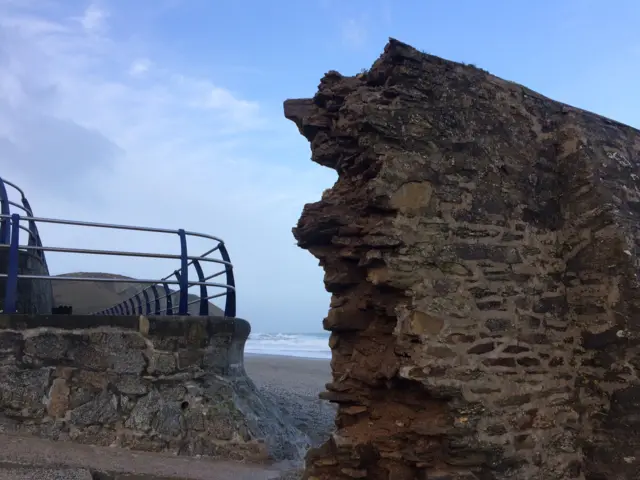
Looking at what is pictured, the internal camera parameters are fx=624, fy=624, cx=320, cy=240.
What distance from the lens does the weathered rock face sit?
3795 mm

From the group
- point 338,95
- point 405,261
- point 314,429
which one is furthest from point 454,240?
point 314,429

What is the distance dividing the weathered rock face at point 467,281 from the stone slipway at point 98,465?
4.51 ft

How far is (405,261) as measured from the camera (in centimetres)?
387

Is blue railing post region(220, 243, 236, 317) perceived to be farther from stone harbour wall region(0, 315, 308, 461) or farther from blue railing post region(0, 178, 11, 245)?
blue railing post region(0, 178, 11, 245)

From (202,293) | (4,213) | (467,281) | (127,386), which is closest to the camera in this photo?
(467,281)

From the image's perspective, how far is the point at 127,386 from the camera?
5.32 metres

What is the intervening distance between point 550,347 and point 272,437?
2778 millimetres

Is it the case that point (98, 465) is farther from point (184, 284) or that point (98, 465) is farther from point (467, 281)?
point (467, 281)

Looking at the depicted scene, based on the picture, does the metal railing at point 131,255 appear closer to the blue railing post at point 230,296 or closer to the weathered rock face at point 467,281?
the blue railing post at point 230,296

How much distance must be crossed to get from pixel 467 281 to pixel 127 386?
3073 mm

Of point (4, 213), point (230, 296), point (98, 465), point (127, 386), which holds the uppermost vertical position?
point (4, 213)

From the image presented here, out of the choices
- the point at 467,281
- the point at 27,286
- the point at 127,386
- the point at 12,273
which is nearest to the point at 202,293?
the point at 127,386

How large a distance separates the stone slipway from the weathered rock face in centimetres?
138

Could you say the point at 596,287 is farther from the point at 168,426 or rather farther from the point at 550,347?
the point at 168,426
